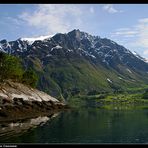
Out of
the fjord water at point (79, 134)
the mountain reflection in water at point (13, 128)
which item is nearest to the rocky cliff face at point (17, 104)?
the mountain reflection in water at point (13, 128)

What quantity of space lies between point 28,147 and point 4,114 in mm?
71298

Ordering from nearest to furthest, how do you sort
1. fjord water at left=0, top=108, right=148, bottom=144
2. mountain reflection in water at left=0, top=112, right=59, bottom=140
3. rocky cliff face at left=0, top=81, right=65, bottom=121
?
fjord water at left=0, top=108, right=148, bottom=144 < mountain reflection in water at left=0, top=112, right=59, bottom=140 < rocky cliff face at left=0, top=81, right=65, bottom=121

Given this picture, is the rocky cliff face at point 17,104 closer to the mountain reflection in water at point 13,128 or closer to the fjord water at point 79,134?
the mountain reflection in water at point 13,128

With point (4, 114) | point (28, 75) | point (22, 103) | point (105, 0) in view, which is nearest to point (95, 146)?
point (105, 0)

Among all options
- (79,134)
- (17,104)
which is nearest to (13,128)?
(79,134)

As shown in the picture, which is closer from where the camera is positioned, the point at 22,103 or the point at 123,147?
the point at 123,147

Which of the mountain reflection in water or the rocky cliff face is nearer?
the mountain reflection in water

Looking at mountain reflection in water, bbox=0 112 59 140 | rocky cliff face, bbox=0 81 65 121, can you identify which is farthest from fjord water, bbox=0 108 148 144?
rocky cliff face, bbox=0 81 65 121

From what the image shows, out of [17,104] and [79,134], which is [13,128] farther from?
[17,104]

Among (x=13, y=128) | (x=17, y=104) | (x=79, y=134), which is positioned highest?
(x=17, y=104)

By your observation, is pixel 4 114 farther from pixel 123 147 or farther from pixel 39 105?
pixel 123 147

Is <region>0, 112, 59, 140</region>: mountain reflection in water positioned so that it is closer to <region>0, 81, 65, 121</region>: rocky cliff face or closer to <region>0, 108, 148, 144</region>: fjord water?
<region>0, 108, 148, 144</region>: fjord water

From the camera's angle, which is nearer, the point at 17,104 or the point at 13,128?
the point at 13,128

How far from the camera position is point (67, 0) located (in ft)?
32.8
